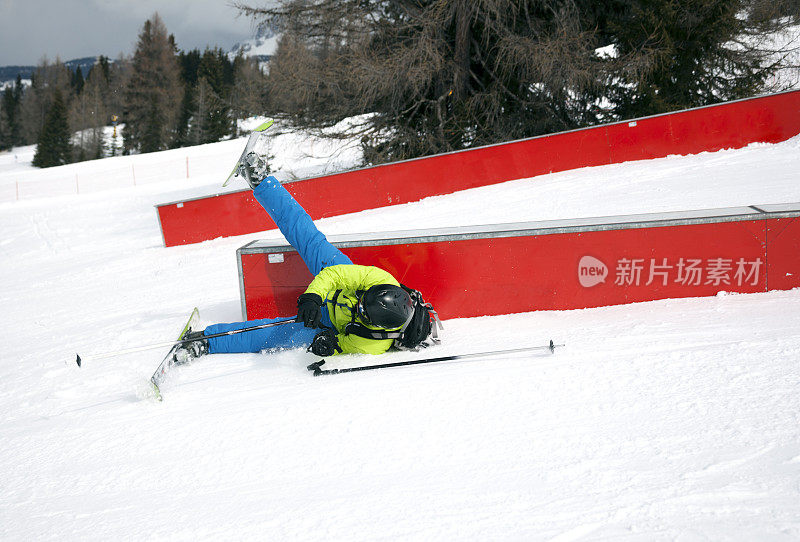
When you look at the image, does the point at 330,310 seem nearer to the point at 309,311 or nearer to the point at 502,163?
the point at 309,311

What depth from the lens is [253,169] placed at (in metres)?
5.57

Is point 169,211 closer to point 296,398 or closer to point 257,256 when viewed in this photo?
point 257,256

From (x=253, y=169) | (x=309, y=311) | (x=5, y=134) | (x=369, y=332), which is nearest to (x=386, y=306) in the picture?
(x=369, y=332)

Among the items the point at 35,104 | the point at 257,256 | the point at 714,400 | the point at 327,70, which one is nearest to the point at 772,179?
the point at 714,400

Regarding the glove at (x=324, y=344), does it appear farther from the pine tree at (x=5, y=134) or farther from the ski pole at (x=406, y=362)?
the pine tree at (x=5, y=134)

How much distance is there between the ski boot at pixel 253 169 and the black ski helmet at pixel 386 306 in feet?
6.25

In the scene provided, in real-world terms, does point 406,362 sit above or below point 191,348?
below

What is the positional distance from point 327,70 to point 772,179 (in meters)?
12.0

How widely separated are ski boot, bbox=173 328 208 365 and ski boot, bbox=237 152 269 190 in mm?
1446

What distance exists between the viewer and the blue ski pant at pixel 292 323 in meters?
4.93

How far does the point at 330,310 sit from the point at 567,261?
206 cm

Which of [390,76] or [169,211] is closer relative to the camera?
[169,211]

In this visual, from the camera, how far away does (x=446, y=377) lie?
4.11 metres

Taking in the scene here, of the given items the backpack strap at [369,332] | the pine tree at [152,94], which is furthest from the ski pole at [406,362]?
the pine tree at [152,94]
